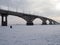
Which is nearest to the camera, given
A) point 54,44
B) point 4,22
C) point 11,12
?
point 54,44

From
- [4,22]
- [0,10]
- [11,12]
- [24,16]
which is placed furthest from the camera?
[4,22]

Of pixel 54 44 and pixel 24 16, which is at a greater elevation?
pixel 24 16

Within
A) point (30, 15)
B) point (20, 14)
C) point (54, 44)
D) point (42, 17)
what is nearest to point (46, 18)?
point (42, 17)

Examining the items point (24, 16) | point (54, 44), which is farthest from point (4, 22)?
point (54, 44)

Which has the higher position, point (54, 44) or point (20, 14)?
point (20, 14)

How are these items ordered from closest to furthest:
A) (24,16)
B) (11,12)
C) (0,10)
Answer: (0,10) < (11,12) < (24,16)

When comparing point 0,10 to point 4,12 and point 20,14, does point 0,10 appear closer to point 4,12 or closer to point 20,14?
point 4,12

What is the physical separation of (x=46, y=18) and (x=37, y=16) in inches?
678

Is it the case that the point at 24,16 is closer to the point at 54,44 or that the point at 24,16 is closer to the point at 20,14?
the point at 20,14

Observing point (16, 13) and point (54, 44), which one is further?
point (16, 13)

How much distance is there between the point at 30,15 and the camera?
12388 cm

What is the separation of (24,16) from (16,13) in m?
9.79

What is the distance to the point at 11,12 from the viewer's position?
109188mm

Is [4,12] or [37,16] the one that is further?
[37,16]
